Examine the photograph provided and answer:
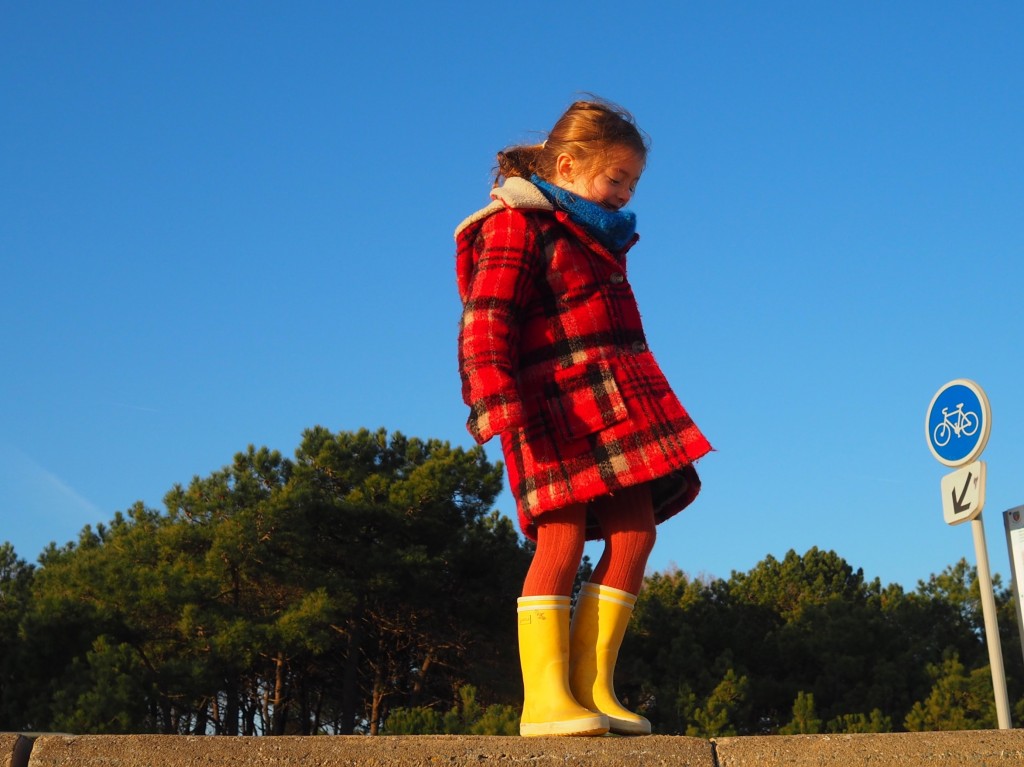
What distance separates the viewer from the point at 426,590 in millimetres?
18969

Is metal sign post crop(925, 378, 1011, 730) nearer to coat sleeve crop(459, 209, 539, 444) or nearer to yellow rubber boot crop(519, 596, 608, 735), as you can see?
yellow rubber boot crop(519, 596, 608, 735)

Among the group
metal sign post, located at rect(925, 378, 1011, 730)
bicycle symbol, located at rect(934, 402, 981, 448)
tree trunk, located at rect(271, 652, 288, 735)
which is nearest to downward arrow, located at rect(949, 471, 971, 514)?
metal sign post, located at rect(925, 378, 1011, 730)

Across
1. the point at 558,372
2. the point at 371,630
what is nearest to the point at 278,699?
the point at 371,630

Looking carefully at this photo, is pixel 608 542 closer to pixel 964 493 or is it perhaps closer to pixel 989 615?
pixel 964 493

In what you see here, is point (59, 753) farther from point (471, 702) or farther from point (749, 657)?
point (749, 657)

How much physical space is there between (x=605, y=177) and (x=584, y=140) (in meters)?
0.12

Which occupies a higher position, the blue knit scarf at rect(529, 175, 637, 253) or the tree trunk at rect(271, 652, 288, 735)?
the blue knit scarf at rect(529, 175, 637, 253)

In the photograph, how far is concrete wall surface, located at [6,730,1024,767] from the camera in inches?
89.7

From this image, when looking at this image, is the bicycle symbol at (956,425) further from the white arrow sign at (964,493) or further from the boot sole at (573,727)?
the boot sole at (573,727)

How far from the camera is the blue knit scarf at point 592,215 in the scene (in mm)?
3055

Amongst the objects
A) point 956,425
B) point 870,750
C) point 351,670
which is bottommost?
point 870,750

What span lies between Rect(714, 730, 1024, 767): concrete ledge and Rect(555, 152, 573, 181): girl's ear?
159 cm

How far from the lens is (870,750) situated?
2453 millimetres

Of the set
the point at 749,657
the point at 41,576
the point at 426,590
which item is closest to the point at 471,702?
the point at 426,590
